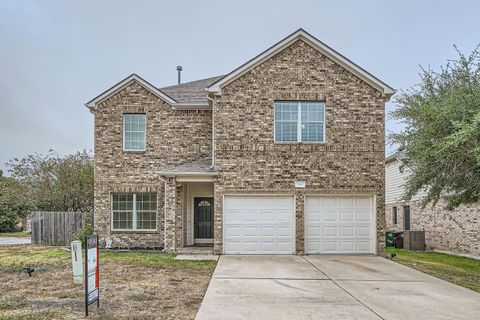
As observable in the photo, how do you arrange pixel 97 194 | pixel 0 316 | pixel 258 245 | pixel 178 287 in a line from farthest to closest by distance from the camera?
pixel 97 194 → pixel 258 245 → pixel 178 287 → pixel 0 316

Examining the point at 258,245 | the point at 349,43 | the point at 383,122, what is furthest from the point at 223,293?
the point at 349,43

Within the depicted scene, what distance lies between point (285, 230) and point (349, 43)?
71.7 feet

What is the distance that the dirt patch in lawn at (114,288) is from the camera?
24.3 ft

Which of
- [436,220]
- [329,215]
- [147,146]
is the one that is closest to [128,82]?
[147,146]

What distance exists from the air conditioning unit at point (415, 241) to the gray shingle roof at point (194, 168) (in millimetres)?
10938

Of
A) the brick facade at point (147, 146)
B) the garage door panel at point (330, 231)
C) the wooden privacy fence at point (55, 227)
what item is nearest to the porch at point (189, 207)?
the brick facade at point (147, 146)

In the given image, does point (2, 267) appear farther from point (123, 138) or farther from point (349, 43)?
point (349, 43)

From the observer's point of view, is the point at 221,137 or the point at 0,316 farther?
the point at 221,137

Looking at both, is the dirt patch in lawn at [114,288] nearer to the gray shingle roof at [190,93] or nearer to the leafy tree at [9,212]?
the gray shingle roof at [190,93]

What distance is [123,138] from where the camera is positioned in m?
17.4

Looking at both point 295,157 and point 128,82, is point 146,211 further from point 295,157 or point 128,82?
point 295,157

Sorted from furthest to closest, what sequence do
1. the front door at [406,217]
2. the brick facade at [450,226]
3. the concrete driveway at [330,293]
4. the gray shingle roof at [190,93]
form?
the front door at [406,217], the gray shingle roof at [190,93], the brick facade at [450,226], the concrete driveway at [330,293]

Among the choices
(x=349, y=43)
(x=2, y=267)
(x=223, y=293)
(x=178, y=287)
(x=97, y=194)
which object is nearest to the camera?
(x=223, y=293)

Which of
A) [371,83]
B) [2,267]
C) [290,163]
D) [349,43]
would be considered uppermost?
[349,43]
